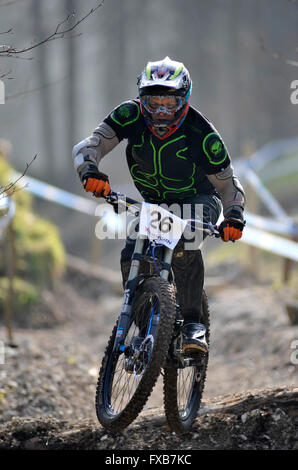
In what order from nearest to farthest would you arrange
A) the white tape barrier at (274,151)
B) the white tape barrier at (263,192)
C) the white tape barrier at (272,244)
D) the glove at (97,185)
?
the glove at (97,185), the white tape barrier at (272,244), the white tape barrier at (263,192), the white tape barrier at (274,151)

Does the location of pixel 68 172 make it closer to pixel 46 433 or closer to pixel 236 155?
pixel 236 155

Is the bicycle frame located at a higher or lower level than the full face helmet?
lower

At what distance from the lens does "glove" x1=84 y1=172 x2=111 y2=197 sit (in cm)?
424

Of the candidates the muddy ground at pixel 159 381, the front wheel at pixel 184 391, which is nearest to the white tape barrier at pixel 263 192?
the muddy ground at pixel 159 381

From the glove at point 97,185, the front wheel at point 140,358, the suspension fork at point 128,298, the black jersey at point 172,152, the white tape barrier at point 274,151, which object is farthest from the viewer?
the white tape barrier at point 274,151

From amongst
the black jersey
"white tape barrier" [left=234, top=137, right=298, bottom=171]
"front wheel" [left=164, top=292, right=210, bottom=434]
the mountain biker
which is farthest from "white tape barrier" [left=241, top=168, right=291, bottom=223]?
"white tape barrier" [left=234, top=137, right=298, bottom=171]

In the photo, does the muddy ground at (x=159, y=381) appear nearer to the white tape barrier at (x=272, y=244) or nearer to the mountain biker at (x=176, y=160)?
the mountain biker at (x=176, y=160)

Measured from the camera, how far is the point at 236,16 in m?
29.1

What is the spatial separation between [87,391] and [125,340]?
2.76m

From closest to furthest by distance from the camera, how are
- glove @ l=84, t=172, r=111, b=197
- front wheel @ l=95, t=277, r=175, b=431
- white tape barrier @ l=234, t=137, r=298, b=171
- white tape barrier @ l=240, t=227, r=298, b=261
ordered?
front wheel @ l=95, t=277, r=175, b=431, glove @ l=84, t=172, r=111, b=197, white tape barrier @ l=240, t=227, r=298, b=261, white tape barrier @ l=234, t=137, r=298, b=171

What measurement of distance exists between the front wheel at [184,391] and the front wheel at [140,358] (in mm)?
226

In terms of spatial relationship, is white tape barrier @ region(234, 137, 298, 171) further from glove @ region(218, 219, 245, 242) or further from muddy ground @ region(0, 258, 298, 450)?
glove @ region(218, 219, 245, 242)

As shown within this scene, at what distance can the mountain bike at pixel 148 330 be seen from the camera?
13.3 feet
